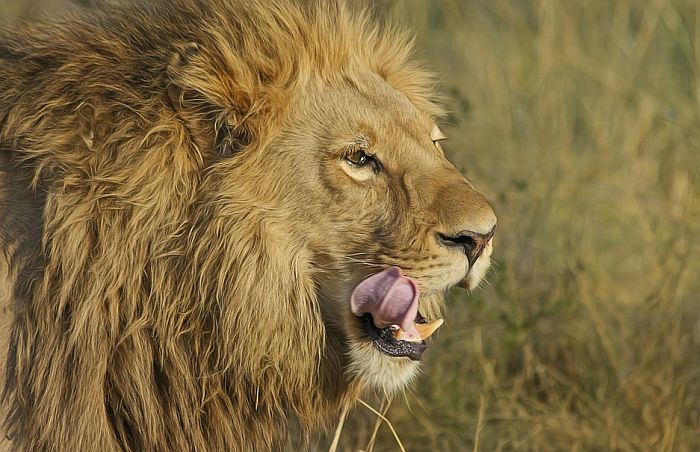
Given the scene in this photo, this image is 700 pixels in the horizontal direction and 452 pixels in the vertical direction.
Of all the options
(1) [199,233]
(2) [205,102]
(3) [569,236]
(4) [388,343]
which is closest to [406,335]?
(4) [388,343]

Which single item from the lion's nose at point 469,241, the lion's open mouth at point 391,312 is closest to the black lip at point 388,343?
the lion's open mouth at point 391,312

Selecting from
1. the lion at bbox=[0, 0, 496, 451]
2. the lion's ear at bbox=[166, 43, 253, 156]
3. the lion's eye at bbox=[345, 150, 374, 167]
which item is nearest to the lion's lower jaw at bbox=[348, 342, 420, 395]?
the lion at bbox=[0, 0, 496, 451]

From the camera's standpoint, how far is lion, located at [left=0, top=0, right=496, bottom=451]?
273 centimetres

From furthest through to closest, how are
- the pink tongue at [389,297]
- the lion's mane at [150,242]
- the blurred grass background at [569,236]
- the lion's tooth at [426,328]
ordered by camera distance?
the blurred grass background at [569,236], the lion's tooth at [426,328], the pink tongue at [389,297], the lion's mane at [150,242]

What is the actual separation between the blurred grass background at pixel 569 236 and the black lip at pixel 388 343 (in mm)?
656

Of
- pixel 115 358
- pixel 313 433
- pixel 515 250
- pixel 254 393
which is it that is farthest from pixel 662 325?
pixel 115 358

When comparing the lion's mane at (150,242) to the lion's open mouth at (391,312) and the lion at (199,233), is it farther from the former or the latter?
the lion's open mouth at (391,312)

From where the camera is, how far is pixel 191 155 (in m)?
2.84

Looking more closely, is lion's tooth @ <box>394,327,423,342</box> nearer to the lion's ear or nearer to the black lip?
the black lip

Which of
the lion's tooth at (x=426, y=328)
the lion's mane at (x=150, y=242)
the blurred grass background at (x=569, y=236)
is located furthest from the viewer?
the blurred grass background at (x=569, y=236)

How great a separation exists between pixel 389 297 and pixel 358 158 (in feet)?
1.16

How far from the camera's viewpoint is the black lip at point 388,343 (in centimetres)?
290

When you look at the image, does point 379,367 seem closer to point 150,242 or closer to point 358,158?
point 358,158

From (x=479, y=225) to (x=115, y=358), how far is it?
89 cm
